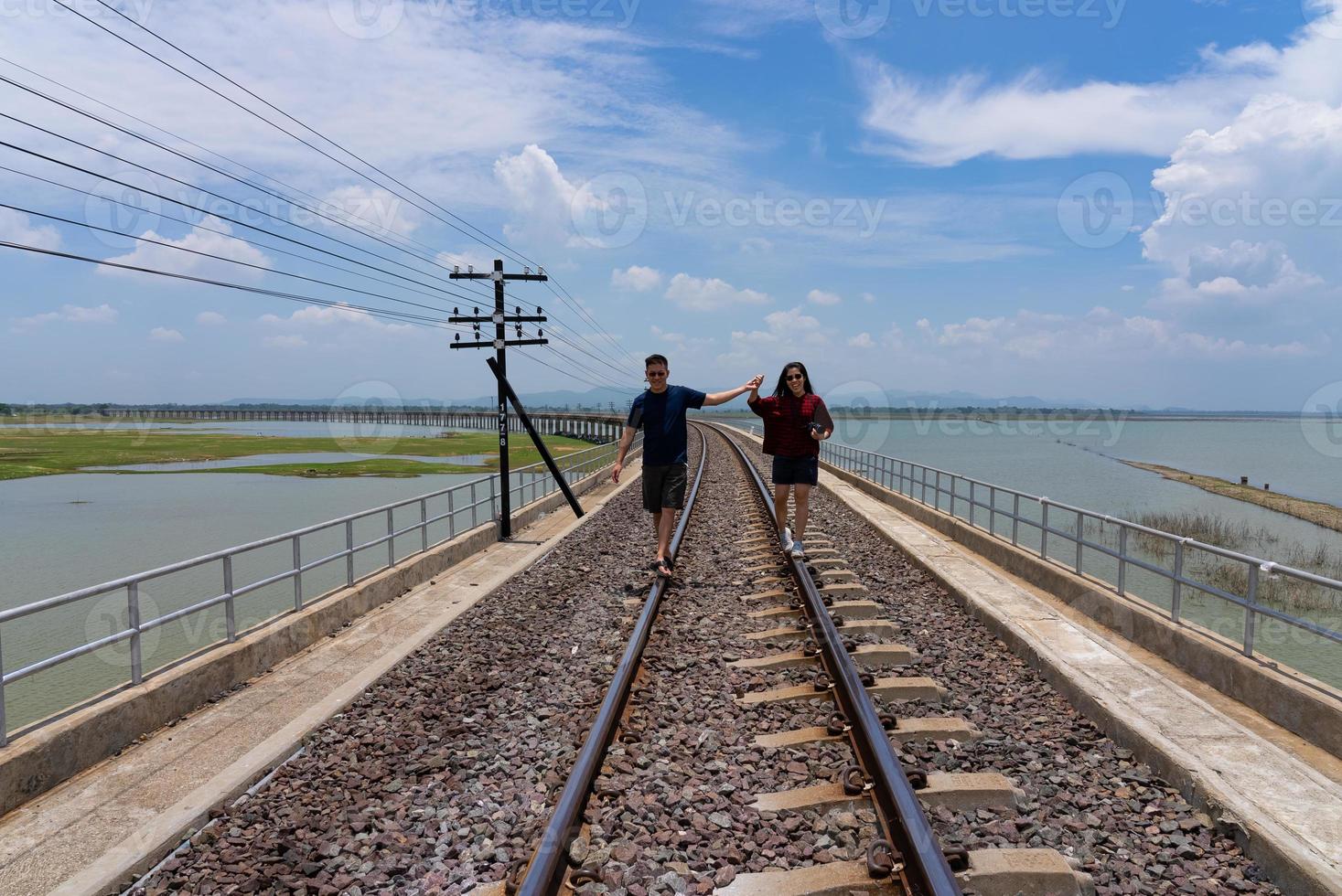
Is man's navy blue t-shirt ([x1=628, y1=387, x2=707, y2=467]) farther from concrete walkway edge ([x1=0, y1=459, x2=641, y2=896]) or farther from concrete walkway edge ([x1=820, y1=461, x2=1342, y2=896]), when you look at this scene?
concrete walkway edge ([x1=820, y1=461, x2=1342, y2=896])

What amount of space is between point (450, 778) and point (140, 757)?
2.17 meters

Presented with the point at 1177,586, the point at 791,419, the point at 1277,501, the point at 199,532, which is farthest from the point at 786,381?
the point at 1277,501

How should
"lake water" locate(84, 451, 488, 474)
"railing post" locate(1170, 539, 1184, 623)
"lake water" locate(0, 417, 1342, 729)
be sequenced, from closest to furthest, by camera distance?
"railing post" locate(1170, 539, 1184, 623)
"lake water" locate(0, 417, 1342, 729)
"lake water" locate(84, 451, 488, 474)

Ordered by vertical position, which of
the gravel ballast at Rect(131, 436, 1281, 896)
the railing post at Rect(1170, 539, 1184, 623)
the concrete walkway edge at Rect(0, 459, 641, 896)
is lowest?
the concrete walkway edge at Rect(0, 459, 641, 896)

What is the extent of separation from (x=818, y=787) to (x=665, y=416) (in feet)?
15.6

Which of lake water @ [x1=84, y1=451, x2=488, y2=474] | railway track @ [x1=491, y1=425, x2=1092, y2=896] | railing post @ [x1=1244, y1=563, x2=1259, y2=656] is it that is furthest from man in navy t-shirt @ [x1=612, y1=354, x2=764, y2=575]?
lake water @ [x1=84, y1=451, x2=488, y2=474]

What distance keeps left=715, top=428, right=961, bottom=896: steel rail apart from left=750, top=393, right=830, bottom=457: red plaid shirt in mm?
2907

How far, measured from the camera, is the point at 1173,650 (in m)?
6.53

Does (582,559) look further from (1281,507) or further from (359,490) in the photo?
(1281,507)

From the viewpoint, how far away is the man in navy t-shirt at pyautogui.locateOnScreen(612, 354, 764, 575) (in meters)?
8.20

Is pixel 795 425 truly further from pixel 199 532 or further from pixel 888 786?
pixel 199 532

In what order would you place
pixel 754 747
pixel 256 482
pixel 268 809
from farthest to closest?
pixel 256 482
pixel 754 747
pixel 268 809

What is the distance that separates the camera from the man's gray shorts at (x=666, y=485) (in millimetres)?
8672

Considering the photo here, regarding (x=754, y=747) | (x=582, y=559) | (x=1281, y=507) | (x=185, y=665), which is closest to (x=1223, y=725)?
(x=754, y=747)
